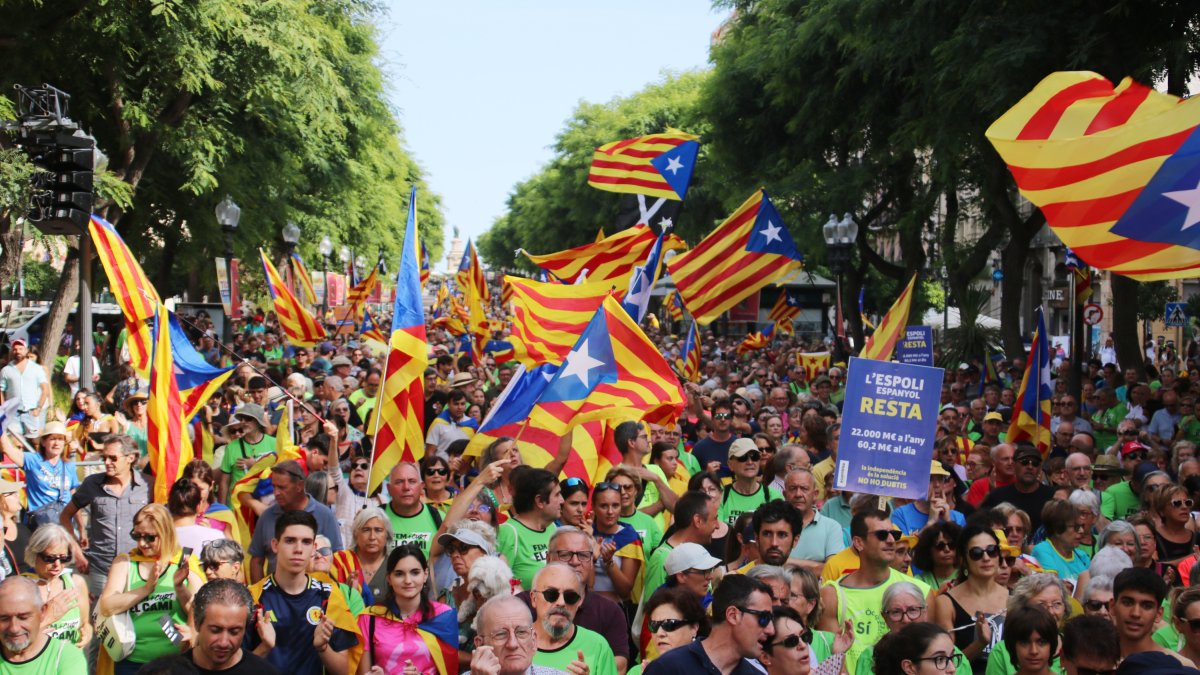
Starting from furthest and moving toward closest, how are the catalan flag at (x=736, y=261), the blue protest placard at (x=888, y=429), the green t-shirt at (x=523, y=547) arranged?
1. the catalan flag at (x=736, y=261)
2. the blue protest placard at (x=888, y=429)
3. the green t-shirt at (x=523, y=547)

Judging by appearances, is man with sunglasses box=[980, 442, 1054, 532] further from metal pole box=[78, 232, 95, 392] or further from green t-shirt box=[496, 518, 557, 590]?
metal pole box=[78, 232, 95, 392]

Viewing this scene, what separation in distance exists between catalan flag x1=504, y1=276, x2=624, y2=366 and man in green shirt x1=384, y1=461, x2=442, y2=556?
5138mm

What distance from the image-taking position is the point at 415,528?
798cm

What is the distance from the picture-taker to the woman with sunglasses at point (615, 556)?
7.73 meters

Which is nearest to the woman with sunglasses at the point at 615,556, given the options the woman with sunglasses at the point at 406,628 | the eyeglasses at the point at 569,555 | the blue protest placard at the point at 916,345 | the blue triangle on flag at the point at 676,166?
the eyeglasses at the point at 569,555

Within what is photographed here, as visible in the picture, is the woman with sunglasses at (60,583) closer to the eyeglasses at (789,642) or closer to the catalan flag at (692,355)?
the eyeglasses at (789,642)

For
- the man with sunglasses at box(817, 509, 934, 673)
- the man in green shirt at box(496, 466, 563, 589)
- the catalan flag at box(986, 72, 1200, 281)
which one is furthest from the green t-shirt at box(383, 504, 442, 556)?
the catalan flag at box(986, 72, 1200, 281)

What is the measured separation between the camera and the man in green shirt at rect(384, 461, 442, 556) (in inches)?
312

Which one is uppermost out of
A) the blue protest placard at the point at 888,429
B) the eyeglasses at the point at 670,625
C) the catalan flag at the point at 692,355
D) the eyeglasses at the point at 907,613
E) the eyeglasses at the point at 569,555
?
the catalan flag at the point at 692,355

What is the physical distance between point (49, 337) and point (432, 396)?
1004cm

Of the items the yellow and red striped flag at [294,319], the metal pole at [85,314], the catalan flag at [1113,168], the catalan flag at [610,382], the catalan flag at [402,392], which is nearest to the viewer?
the catalan flag at [1113,168]

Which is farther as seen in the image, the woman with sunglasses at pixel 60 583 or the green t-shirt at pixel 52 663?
the woman with sunglasses at pixel 60 583

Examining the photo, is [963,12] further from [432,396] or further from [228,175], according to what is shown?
[228,175]

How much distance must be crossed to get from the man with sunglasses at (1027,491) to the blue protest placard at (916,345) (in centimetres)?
749
